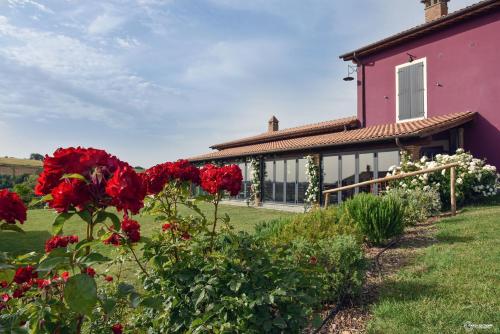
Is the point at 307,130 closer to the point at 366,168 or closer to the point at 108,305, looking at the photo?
the point at 366,168

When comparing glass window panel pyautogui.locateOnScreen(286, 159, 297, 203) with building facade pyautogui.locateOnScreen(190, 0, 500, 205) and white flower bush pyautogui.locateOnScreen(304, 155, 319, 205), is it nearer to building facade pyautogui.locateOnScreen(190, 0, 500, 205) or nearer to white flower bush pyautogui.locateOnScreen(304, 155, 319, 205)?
building facade pyautogui.locateOnScreen(190, 0, 500, 205)

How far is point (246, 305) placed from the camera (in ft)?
7.89

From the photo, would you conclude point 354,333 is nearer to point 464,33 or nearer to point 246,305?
point 246,305

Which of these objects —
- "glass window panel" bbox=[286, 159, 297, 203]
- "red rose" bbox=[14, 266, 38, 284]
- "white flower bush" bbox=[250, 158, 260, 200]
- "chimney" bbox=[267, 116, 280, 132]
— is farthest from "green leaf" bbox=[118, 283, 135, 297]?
"chimney" bbox=[267, 116, 280, 132]

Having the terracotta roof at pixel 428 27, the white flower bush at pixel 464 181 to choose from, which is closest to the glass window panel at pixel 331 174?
the white flower bush at pixel 464 181

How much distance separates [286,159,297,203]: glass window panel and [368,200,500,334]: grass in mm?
10144

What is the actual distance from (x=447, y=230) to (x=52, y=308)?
23.3 ft

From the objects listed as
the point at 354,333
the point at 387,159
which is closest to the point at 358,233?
the point at 354,333

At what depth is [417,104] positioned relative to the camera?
45.9 feet

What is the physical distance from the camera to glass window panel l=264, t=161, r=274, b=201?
712 inches

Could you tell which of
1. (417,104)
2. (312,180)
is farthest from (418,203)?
(417,104)

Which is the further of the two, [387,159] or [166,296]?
[387,159]

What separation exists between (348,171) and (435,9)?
7829 mm

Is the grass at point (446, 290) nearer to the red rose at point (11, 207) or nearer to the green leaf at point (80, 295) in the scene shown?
the green leaf at point (80, 295)
